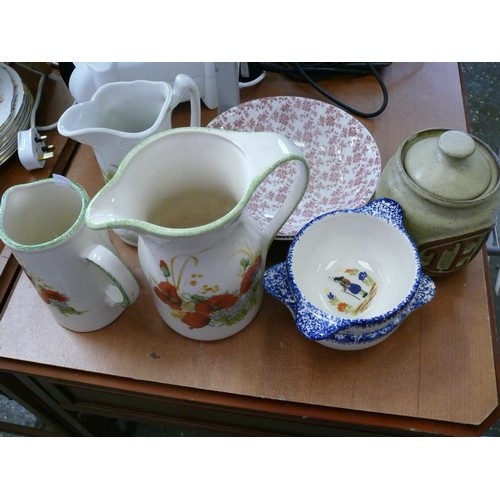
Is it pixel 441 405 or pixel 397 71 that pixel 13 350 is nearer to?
pixel 441 405

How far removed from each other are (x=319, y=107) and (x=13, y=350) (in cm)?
49

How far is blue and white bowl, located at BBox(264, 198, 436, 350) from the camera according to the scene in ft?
1.65

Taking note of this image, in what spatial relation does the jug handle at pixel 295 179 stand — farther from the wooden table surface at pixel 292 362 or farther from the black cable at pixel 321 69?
the black cable at pixel 321 69

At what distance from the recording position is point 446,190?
1.69 feet

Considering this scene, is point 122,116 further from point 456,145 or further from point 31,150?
point 456,145

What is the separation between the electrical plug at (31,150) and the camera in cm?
70

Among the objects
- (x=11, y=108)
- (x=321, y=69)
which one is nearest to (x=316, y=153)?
(x=321, y=69)

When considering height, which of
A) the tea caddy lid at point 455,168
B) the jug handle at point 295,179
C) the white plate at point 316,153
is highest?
the jug handle at point 295,179

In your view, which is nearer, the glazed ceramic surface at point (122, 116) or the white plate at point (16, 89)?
the glazed ceramic surface at point (122, 116)

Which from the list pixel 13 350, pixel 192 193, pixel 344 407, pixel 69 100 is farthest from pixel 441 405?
pixel 69 100

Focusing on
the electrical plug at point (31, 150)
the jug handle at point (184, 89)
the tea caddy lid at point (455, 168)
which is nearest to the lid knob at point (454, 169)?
the tea caddy lid at point (455, 168)

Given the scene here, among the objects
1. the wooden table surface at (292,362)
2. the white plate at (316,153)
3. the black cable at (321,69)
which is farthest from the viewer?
the black cable at (321,69)

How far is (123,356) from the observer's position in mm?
577

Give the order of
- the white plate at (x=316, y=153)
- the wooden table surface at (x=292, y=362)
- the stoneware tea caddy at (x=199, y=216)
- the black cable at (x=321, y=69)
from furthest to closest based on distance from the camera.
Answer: the black cable at (x=321, y=69) < the white plate at (x=316, y=153) < the wooden table surface at (x=292, y=362) < the stoneware tea caddy at (x=199, y=216)
